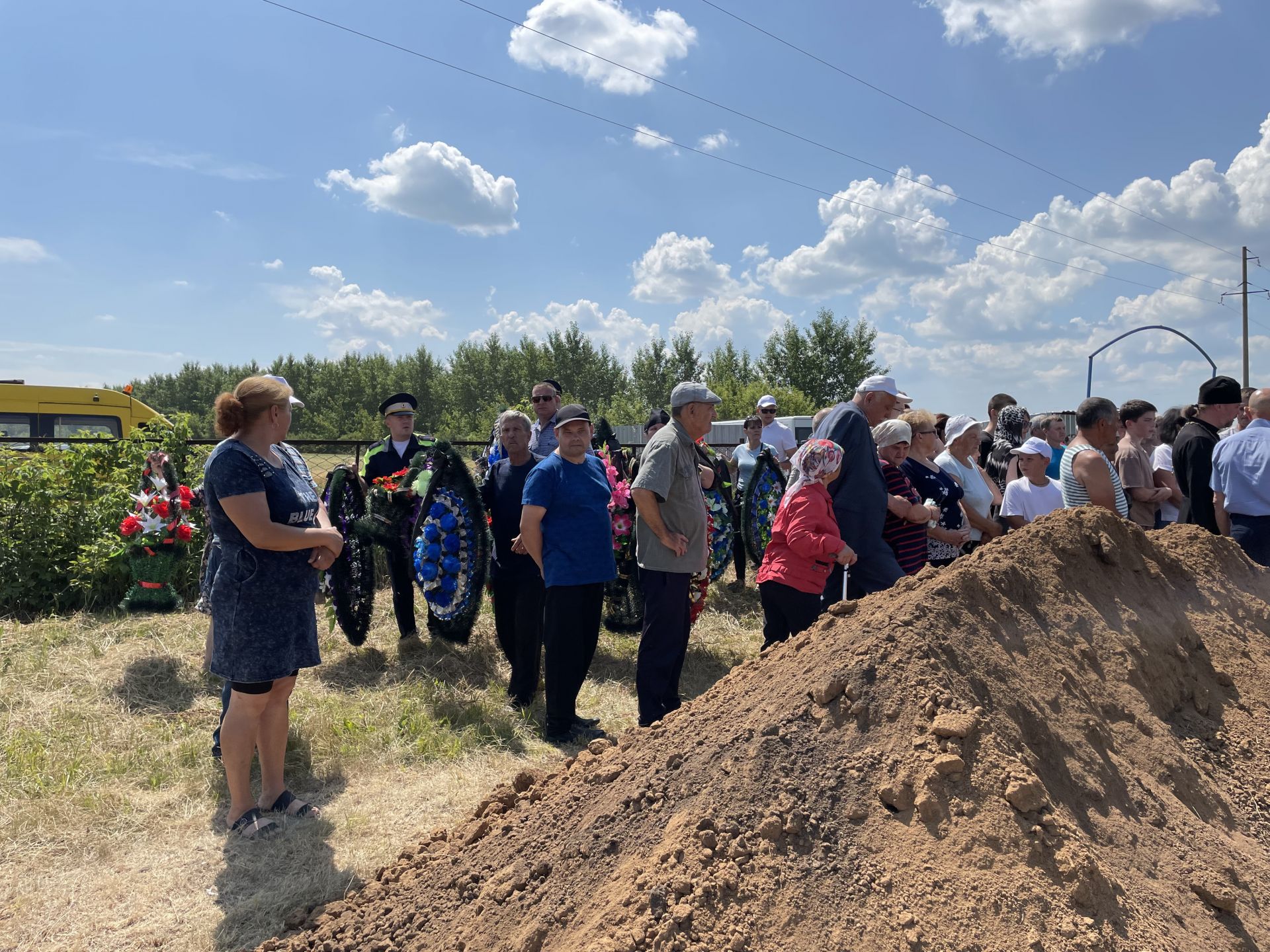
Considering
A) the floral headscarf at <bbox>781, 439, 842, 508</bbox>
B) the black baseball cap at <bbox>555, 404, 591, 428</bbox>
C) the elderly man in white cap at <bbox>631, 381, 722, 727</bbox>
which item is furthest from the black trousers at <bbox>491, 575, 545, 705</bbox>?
the floral headscarf at <bbox>781, 439, 842, 508</bbox>

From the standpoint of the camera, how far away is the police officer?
235 inches

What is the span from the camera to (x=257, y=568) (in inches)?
129

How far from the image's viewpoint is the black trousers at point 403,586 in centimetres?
588

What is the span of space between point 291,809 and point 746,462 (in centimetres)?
543

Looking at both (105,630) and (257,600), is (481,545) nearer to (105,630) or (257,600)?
(257,600)

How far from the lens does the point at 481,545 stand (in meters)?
5.45

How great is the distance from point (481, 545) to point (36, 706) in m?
2.71

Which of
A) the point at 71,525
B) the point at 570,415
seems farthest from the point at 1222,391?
the point at 71,525

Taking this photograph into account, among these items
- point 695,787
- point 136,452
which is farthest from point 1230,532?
point 136,452

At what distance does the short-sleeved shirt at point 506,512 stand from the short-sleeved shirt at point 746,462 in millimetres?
3212

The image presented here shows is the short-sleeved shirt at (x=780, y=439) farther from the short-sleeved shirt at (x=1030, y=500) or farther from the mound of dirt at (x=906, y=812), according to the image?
the mound of dirt at (x=906, y=812)

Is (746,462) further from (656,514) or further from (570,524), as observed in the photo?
(656,514)

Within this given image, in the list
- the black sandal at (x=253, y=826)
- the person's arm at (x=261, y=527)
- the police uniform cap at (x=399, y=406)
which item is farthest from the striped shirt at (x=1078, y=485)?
the police uniform cap at (x=399, y=406)

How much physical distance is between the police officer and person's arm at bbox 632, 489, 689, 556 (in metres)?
2.45
